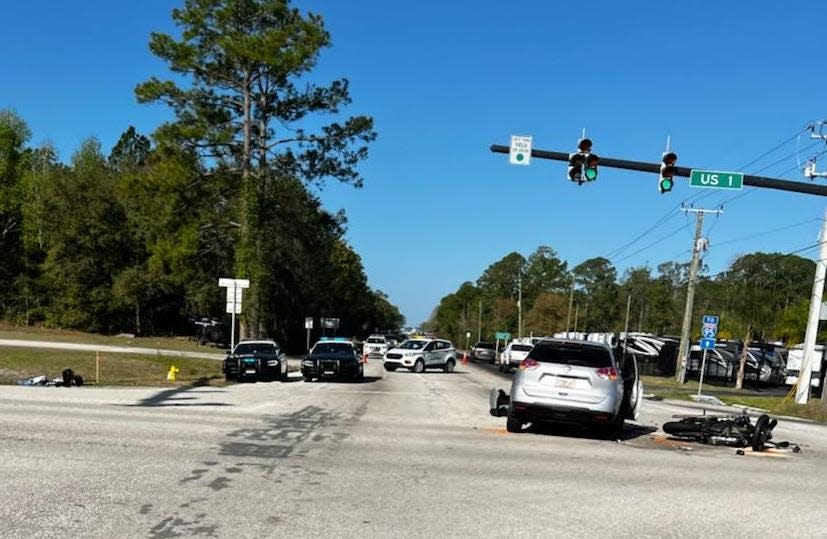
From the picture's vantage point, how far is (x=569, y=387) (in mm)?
12578

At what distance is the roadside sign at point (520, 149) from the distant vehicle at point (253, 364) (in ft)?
38.9

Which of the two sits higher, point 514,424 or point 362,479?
point 362,479

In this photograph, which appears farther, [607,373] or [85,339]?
[85,339]

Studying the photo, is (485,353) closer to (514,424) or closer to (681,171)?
(681,171)

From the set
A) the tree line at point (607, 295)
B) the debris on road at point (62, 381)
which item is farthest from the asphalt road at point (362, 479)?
the tree line at point (607, 295)

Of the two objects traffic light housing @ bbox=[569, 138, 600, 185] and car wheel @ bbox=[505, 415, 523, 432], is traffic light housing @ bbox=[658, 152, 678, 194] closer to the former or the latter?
traffic light housing @ bbox=[569, 138, 600, 185]

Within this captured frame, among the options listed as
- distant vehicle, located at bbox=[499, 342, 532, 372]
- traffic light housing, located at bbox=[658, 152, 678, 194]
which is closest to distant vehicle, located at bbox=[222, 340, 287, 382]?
traffic light housing, located at bbox=[658, 152, 678, 194]

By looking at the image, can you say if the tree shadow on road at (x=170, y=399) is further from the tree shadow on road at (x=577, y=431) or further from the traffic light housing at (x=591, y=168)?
the traffic light housing at (x=591, y=168)

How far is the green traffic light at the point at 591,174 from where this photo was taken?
66.2 ft

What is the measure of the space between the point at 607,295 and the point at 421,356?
105 m

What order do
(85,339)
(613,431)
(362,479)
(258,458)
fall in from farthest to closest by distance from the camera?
(85,339)
(613,431)
(258,458)
(362,479)

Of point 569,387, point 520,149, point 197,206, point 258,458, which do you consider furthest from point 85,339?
point 258,458

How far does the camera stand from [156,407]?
47.9 ft

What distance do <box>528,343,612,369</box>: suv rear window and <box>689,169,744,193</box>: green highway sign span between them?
8.92 metres
